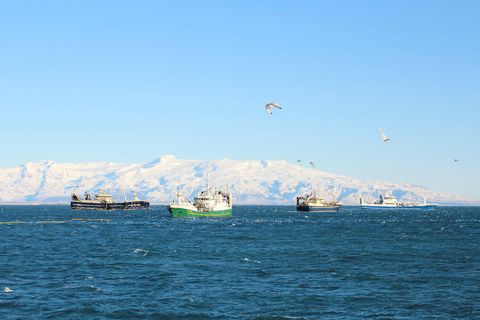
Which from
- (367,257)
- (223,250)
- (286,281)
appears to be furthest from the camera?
(223,250)

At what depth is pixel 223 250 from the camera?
305ft

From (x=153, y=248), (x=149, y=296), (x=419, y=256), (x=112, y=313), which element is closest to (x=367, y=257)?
(x=419, y=256)

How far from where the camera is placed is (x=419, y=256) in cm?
8456

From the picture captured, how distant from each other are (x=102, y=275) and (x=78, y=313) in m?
18.5

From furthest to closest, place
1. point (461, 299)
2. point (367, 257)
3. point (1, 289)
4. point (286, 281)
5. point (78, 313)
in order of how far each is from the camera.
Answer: point (367, 257) → point (286, 281) → point (1, 289) → point (461, 299) → point (78, 313)

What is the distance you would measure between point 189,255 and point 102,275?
71.9 feet

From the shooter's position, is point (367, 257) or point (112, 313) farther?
point (367, 257)

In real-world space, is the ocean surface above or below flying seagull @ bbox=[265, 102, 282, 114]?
below

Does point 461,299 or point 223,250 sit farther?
point 223,250

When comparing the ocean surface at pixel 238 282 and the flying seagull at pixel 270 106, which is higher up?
the flying seagull at pixel 270 106

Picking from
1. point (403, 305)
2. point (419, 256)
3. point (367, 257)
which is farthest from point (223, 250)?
point (403, 305)

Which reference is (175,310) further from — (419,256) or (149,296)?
(419,256)

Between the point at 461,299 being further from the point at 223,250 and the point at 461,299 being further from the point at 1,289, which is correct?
the point at 223,250

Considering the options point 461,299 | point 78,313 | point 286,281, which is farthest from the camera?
point 286,281
